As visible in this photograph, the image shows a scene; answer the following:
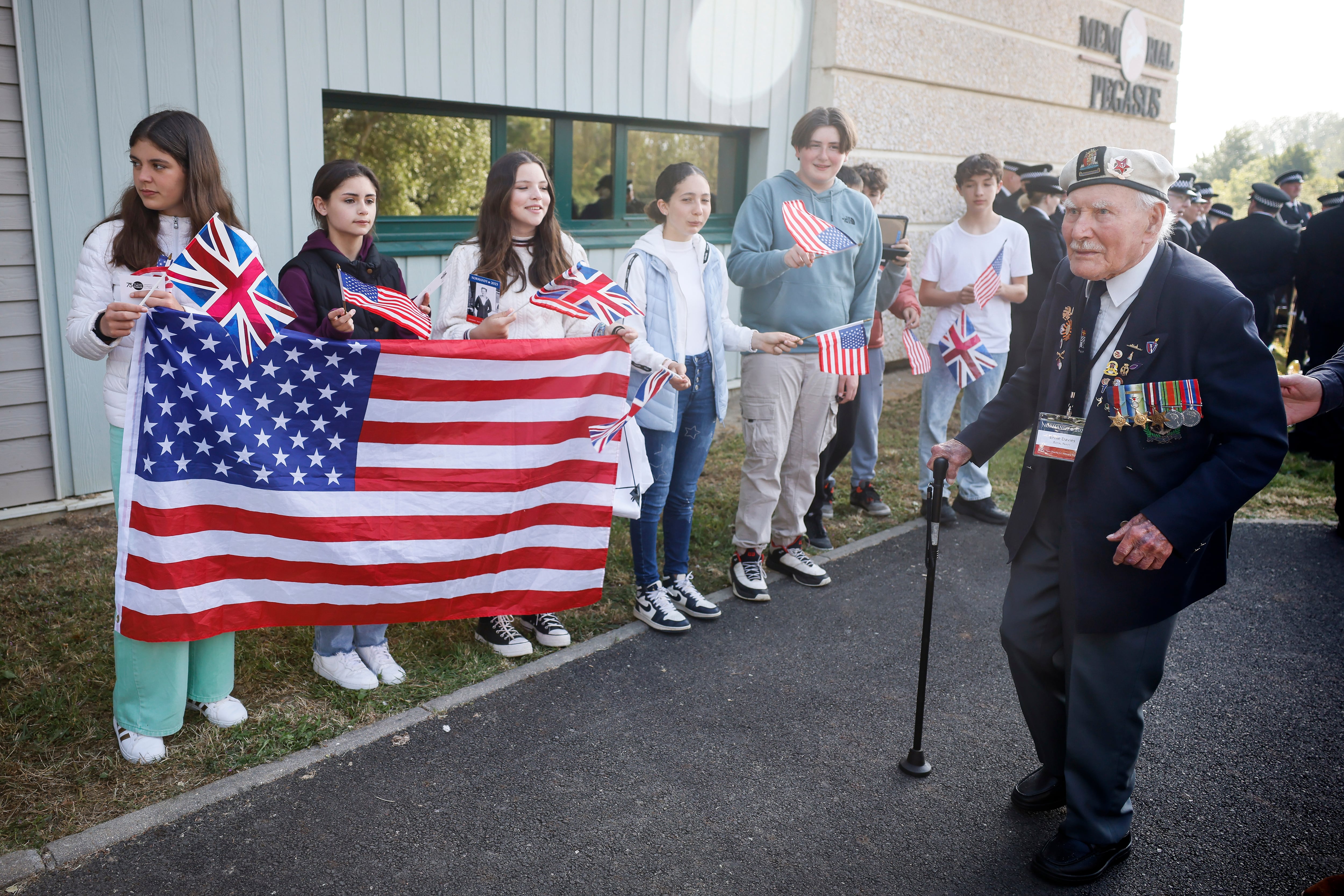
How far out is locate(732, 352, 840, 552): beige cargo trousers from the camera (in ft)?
16.2

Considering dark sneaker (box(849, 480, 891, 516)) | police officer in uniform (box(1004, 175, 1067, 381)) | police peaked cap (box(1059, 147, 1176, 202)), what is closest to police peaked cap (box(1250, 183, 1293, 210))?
police officer in uniform (box(1004, 175, 1067, 381))

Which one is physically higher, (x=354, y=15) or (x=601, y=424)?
(x=354, y=15)

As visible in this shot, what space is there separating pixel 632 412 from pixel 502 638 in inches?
47.1

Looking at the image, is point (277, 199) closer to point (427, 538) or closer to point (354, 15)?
point (354, 15)

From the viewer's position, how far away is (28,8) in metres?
5.11

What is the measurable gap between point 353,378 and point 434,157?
157 inches

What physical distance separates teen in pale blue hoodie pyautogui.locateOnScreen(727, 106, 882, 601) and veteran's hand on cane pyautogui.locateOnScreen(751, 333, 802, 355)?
0.79 feet

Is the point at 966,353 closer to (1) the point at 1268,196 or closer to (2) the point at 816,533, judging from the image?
(2) the point at 816,533

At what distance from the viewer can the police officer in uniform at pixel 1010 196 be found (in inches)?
324

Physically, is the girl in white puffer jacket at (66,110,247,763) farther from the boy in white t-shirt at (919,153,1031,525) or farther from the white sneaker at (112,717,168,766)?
the boy in white t-shirt at (919,153,1031,525)

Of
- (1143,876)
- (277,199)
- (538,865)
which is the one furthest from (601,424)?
(277,199)

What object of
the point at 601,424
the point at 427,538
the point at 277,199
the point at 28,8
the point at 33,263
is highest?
the point at 28,8

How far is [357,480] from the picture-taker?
3723 millimetres

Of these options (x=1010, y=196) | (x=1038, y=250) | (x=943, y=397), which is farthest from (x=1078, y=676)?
(x=1010, y=196)
